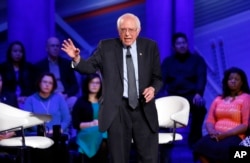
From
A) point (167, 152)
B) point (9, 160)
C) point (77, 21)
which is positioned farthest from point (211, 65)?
point (9, 160)

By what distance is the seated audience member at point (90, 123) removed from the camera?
211 inches

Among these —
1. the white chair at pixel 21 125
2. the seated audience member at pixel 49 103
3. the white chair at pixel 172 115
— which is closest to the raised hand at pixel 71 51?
the white chair at pixel 21 125

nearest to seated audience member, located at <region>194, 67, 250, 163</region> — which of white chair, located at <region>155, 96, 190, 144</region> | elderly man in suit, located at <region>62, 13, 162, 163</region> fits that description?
white chair, located at <region>155, 96, 190, 144</region>

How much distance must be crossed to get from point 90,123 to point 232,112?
1389mm

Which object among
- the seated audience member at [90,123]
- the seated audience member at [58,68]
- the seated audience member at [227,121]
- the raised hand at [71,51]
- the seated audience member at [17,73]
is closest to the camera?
the raised hand at [71,51]

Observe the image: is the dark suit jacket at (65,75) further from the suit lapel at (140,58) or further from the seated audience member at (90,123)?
the suit lapel at (140,58)

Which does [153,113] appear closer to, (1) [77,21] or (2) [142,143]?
(2) [142,143]

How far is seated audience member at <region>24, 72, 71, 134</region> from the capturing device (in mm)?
5574

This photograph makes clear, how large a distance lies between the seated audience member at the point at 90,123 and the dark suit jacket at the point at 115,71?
1967mm

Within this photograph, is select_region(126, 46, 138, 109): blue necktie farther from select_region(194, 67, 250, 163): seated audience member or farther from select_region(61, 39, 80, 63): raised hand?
select_region(194, 67, 250, 163): seated audience member

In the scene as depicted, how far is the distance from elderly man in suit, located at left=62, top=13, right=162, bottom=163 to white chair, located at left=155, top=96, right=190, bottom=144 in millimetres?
1620

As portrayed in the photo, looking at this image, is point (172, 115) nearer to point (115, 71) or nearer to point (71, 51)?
point (115, 71)

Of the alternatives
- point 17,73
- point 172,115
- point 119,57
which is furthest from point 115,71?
point 17,73

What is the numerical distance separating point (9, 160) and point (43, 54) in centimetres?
217
